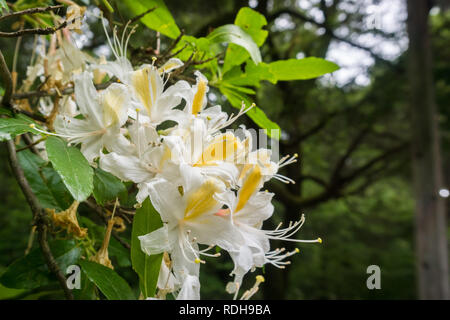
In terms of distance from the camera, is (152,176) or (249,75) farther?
(249,75)

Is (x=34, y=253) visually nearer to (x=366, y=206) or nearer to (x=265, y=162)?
(x=265, y=162)

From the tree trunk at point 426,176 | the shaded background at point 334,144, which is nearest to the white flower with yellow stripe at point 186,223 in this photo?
the shaded background at point 334,144

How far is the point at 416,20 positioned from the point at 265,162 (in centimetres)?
229

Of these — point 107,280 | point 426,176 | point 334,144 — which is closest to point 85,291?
point 107,280

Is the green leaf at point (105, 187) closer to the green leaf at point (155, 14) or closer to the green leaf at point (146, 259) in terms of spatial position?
the green leaf at point (146, 259)

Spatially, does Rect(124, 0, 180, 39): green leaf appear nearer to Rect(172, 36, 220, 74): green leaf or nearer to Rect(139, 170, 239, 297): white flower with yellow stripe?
Rect(172, 36, 220, 74): green leaf

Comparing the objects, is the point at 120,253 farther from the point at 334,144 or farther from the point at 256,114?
the point at 334,144

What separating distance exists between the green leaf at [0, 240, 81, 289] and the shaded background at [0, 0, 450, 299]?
0.58 m

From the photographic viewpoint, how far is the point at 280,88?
214 centimetres

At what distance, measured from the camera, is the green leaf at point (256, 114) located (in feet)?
1.65

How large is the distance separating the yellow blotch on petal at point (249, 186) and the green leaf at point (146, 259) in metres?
0.08

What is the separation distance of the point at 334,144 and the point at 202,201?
2825mm

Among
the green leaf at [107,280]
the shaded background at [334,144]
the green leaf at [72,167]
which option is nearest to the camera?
the green leaf at [72,167]

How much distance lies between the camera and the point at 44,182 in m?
0.51
